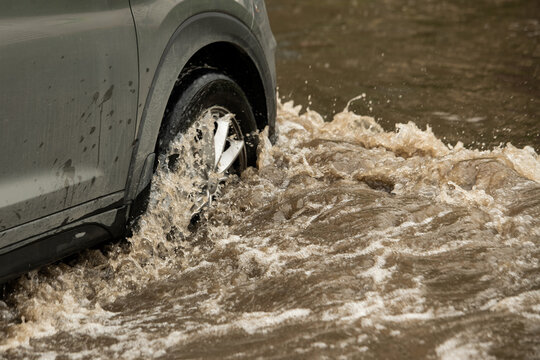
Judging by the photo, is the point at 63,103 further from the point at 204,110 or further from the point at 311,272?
the point at 311,272

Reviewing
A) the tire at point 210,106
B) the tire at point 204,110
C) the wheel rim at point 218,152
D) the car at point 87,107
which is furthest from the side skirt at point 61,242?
the wheel rim at point 218,152

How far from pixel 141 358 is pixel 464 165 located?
7.60 ft

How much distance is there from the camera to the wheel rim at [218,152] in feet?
12.2

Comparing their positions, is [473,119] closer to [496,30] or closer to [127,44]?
[496,30]

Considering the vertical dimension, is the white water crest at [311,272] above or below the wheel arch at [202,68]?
below

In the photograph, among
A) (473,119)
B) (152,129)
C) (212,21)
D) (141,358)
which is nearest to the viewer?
(141,358)

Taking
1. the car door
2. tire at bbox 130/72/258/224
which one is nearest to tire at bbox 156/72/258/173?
tire at bbox 130/72/258/224

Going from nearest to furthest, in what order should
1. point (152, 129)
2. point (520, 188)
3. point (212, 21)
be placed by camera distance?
point (152, 129), point (212, 21), point (520, 188)

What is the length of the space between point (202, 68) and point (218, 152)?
42 centimetres

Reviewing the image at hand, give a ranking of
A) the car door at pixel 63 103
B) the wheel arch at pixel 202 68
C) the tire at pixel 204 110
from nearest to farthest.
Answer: the car door at pixel 63 103 → the wheel arch at pixel 202 68 → the tire at pixel 204 110

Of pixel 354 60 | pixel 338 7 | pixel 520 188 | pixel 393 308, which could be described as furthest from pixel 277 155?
pixel 338 7

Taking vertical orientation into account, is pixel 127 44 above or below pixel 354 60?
above

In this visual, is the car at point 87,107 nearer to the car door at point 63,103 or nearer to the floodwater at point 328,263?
the car door at point 63,103

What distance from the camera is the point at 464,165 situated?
4289mm
